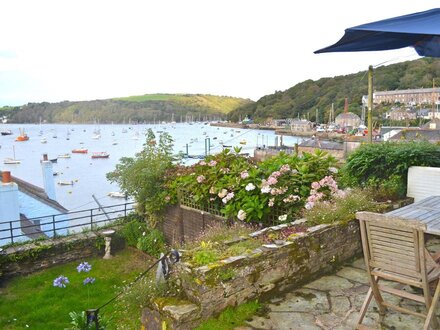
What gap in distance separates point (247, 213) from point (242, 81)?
4620 centimetres

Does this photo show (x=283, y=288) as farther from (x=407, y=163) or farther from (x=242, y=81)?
(x=242, y=81)

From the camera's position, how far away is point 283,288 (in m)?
3.40

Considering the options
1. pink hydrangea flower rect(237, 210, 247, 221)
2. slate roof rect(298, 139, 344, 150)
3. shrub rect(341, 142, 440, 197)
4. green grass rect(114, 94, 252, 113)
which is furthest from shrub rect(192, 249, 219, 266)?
green grass rect(114, 94, 252, 113)

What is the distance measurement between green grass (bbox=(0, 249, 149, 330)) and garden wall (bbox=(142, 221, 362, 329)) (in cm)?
278

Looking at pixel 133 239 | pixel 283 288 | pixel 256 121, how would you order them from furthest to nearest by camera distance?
pixel 256 121, pixel 133 239, pixel 283 288

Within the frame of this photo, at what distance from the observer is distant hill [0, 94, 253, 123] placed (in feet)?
333

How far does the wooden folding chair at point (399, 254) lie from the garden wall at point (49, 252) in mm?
7255

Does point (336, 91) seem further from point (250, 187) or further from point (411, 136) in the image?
point (250, 187)

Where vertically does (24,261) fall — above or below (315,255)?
below

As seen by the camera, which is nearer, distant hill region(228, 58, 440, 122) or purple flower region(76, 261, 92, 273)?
purple flower region(76, 261, 92, 273)

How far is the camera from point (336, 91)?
77.1 meters

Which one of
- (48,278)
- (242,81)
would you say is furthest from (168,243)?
(242,81)

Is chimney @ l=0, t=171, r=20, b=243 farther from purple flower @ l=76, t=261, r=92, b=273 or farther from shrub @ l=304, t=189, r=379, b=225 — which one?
shrub @ l=304, t=189, r=379, b=225

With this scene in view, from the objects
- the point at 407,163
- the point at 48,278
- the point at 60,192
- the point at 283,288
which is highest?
the point at 407,163
